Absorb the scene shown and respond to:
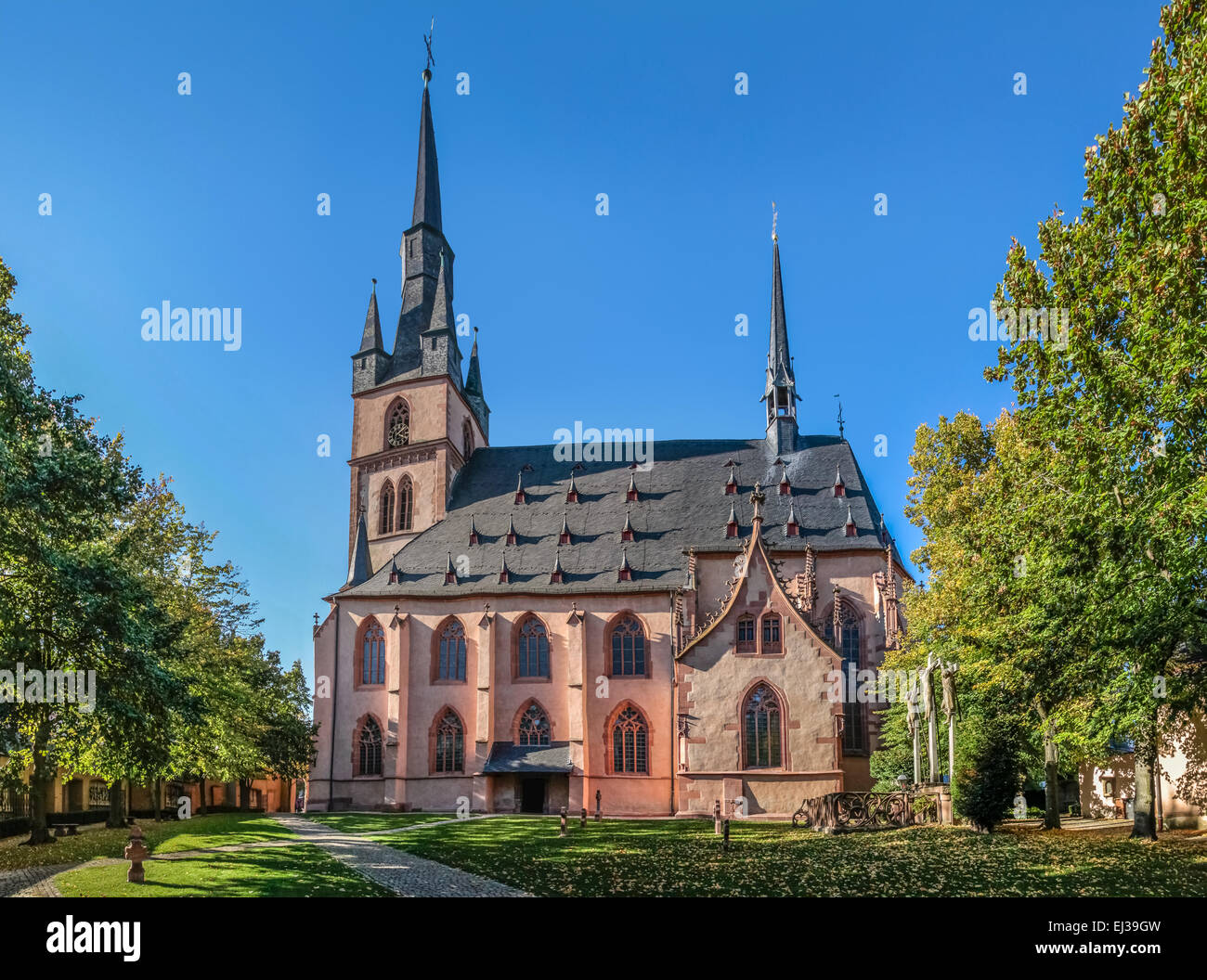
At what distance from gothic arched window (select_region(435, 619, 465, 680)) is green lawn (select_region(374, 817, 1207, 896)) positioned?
18.3m

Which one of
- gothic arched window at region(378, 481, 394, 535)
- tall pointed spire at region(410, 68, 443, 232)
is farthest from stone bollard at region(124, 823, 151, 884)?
tall pointed spire at region(410, 68, 443, 232)

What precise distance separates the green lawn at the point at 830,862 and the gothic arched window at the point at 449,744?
17144mm

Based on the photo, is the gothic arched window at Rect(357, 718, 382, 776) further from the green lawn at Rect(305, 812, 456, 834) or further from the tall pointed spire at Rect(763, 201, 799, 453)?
the tall pointed spire at Rect(763, 201, 799, 453)

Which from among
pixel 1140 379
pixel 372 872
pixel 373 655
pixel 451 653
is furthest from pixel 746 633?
pixel 1140 379

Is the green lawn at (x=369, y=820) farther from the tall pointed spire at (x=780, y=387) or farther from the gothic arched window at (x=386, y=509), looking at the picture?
the tall pointed spire at (x=780, y=387)

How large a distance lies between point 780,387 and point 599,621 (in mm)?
16773

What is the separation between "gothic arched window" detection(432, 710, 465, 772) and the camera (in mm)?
46875

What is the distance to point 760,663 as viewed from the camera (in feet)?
131

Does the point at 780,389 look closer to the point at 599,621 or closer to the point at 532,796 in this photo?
the point at 599,621

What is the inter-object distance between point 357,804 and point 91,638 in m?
30.5

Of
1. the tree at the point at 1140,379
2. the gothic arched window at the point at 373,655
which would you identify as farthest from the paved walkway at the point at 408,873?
the gothic arched window at the point at 373,655
